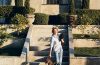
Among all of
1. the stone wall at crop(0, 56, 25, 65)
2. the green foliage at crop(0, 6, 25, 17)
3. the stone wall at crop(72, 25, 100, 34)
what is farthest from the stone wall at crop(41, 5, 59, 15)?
the stone wall at crop(0, 56, 25, 65)

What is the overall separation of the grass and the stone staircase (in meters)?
0.66

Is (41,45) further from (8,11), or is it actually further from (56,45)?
(8,11)

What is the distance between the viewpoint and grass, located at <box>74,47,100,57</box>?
2503 cm

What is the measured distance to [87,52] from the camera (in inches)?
1021

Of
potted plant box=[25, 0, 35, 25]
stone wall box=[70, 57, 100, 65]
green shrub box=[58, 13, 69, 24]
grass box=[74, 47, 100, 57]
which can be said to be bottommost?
grass box=[74, 47, 100, 57]

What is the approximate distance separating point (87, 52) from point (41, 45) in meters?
2.84

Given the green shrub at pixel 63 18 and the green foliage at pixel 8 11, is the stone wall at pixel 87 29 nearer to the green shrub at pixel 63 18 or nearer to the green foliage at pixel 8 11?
the green shrub at pixel 63 18

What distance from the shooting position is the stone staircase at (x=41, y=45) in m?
24.2

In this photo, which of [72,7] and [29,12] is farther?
[72,7]

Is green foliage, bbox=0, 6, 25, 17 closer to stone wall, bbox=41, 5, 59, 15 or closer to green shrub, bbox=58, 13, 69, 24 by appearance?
stone wall, bbox=41, 5, 59, 15

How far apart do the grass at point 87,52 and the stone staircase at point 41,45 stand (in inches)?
25.9

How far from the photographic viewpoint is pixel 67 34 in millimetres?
28203

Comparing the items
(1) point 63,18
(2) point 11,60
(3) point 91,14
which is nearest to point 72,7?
(1) point 63,18

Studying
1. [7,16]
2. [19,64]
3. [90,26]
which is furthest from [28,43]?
[7,16]
